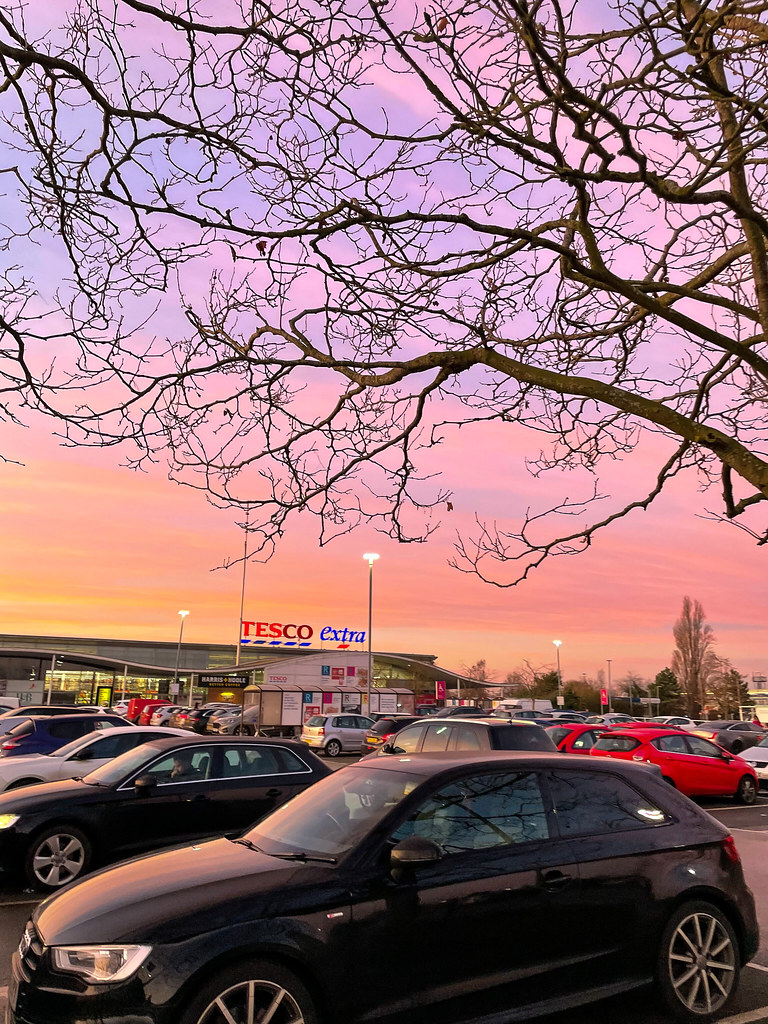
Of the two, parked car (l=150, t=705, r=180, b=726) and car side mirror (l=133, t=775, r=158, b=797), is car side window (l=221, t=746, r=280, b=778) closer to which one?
car side mirror (l=133, t=775, r=158, b=797)

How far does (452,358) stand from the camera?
7246 millimetres

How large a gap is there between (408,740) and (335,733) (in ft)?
63.4

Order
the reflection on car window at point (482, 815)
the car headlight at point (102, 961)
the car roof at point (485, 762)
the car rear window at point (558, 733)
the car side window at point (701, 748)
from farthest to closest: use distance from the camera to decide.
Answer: the car rear window at point (558, 733), the car side window at point (701, 748), the car roof at point (485, 762), the reflection on car window at point (482, 815), the car headlight at point (102, 961)

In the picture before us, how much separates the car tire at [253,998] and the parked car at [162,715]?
38869 mm

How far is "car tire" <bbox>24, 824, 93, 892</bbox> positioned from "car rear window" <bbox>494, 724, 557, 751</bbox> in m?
5.45

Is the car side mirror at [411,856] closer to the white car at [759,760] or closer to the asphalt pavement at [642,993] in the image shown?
the asphalt pavement at [642,993]

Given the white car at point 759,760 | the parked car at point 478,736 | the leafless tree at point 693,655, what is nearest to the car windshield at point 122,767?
the parked car at point 478,736

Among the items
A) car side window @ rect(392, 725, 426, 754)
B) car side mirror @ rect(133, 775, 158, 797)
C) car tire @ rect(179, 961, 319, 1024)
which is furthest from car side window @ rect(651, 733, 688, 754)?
car tire @ rect(179, 961, 319, 1024)

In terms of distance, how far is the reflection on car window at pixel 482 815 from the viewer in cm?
421

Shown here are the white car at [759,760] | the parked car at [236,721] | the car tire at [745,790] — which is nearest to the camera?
the car tire at [745,790]

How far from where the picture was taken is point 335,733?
3112cm

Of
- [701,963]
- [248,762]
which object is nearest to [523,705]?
[248,762]

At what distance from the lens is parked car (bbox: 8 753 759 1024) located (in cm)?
347

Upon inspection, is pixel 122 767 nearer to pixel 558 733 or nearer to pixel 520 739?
pixel 520 739
